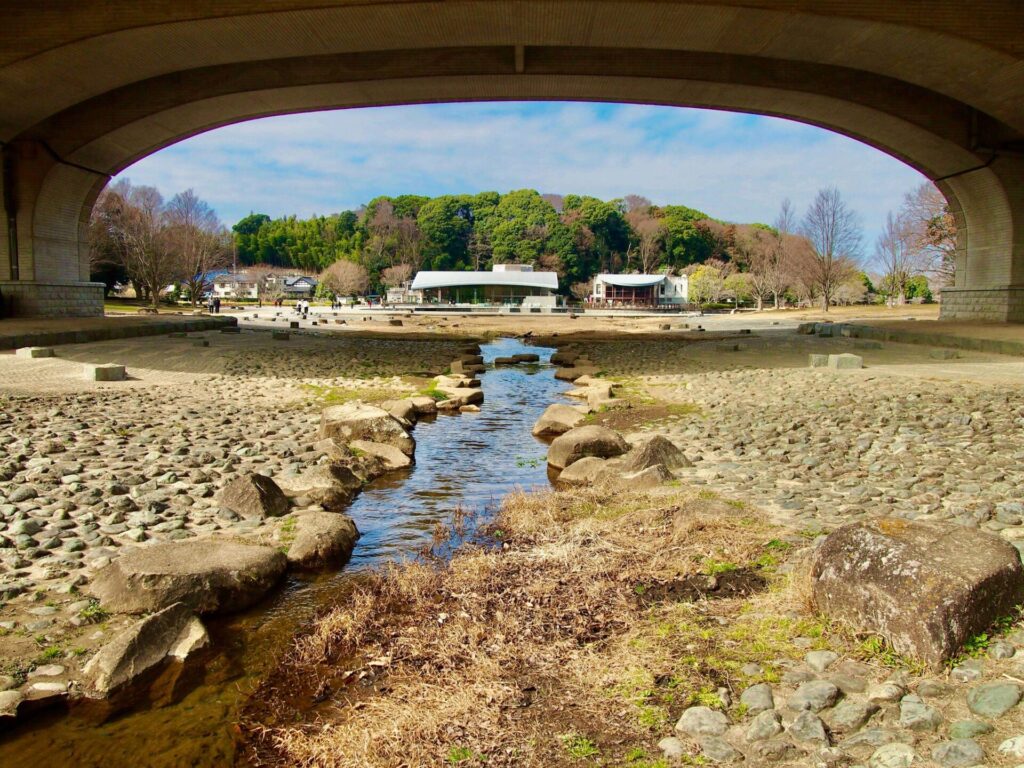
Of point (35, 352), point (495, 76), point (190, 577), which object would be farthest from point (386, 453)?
point (495, 76)

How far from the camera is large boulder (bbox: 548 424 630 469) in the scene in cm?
831

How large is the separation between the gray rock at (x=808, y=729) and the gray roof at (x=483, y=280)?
7052cm

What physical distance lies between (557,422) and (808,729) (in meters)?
8.02

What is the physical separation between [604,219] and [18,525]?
91.5 metres

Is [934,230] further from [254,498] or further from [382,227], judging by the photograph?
[382,227]

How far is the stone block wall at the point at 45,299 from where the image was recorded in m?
24.0

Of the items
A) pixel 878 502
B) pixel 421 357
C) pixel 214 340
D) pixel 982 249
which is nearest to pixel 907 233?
pixel 982 249

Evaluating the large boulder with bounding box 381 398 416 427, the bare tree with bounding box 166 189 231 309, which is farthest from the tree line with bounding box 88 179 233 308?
the large boulder with bounding box 381 398 416 427

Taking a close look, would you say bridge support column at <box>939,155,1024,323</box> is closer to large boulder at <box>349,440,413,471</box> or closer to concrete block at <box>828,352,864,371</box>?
Result: concrete block at <box>828,352,864,371</box>

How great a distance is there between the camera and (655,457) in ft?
23.9

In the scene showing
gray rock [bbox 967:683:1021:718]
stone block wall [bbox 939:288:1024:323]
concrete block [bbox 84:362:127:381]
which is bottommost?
gray rock [bbox 967:683:1021:718]

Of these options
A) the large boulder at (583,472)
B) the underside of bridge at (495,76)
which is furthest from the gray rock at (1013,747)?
the underside of bridge at (495,76)

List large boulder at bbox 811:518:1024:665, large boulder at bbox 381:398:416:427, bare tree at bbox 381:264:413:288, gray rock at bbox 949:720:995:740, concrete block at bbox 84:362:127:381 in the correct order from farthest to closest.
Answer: bare tree at bbox 381:264:413:288, concrete block at bbox 84:362:127:381, large boulder at bbox 381:398:416:427, large boulder at bbox 811:518:1024:665, gray rock at bbox 949:720:995:740

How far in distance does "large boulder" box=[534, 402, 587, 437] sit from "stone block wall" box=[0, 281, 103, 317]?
22169mm
